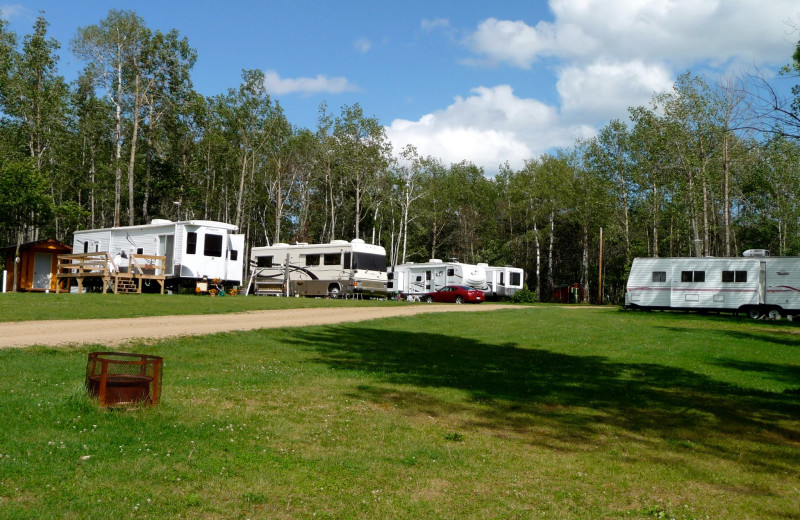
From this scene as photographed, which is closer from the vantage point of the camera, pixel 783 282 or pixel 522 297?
pixel 783 282

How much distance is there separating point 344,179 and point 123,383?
5071cm

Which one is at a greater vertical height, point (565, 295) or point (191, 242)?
point (191, 242)

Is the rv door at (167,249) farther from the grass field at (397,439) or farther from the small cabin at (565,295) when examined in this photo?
the small cabin at (565,295)

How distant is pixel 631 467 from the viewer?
19.5ft

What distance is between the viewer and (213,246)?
3006cm

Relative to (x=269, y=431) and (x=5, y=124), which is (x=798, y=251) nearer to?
(x=269, y=431)

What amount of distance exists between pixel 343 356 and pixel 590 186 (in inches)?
1766

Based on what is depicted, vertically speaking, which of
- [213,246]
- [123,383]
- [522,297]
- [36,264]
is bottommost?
[123,383]

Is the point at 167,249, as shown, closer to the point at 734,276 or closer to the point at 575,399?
the point at 734,276

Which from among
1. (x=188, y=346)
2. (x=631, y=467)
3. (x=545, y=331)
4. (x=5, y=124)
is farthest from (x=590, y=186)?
(x=631, y=467)

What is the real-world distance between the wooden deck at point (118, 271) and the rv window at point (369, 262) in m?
8.82

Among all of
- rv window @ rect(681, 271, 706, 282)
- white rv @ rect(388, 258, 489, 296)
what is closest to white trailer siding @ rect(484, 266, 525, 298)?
white rv @ rect(388, 258, 489, 296)

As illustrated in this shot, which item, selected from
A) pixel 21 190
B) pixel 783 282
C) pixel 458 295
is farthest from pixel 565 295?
pixel 21 190

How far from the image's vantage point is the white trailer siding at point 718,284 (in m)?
26.7
